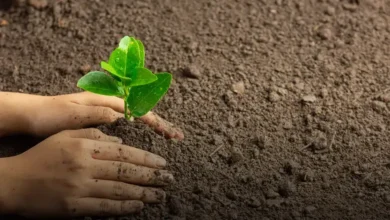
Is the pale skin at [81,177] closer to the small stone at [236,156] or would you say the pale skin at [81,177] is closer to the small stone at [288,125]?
the small stone at [236,156]

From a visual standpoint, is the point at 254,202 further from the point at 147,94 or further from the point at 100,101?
the point at 100,101

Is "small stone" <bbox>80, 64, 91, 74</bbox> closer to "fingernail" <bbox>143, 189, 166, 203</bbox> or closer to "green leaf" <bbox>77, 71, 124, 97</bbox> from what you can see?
"green leaf" <bbox>77, 71, 124, 97</bbox>

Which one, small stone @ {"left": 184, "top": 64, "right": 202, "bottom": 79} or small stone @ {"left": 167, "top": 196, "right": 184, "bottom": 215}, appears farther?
small stone @ {"left": 184, "top": 64, "right": 202, "bottom": 79}

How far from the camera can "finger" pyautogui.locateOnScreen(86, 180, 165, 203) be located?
1.21 m

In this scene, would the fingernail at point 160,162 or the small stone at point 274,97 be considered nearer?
the fingernail at point 160,162

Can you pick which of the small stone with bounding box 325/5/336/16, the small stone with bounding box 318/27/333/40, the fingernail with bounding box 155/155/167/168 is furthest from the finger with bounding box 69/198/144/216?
the small stone with bounding box 325/5/336/16

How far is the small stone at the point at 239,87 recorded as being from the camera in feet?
4.89

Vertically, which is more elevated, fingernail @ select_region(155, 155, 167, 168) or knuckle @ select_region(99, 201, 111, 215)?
fingernail @ select_region(155, 155, 167, 168)

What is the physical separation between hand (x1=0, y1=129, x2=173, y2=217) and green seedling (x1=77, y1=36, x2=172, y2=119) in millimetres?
103

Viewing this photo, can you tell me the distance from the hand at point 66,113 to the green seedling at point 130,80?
0.33 feet

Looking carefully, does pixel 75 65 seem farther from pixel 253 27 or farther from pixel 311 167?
pixel 311 167

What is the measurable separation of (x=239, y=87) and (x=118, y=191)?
0.45 m

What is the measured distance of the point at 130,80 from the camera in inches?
47.9

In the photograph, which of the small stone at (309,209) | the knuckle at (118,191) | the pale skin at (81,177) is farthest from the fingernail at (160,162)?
the small stone at (309,209)
